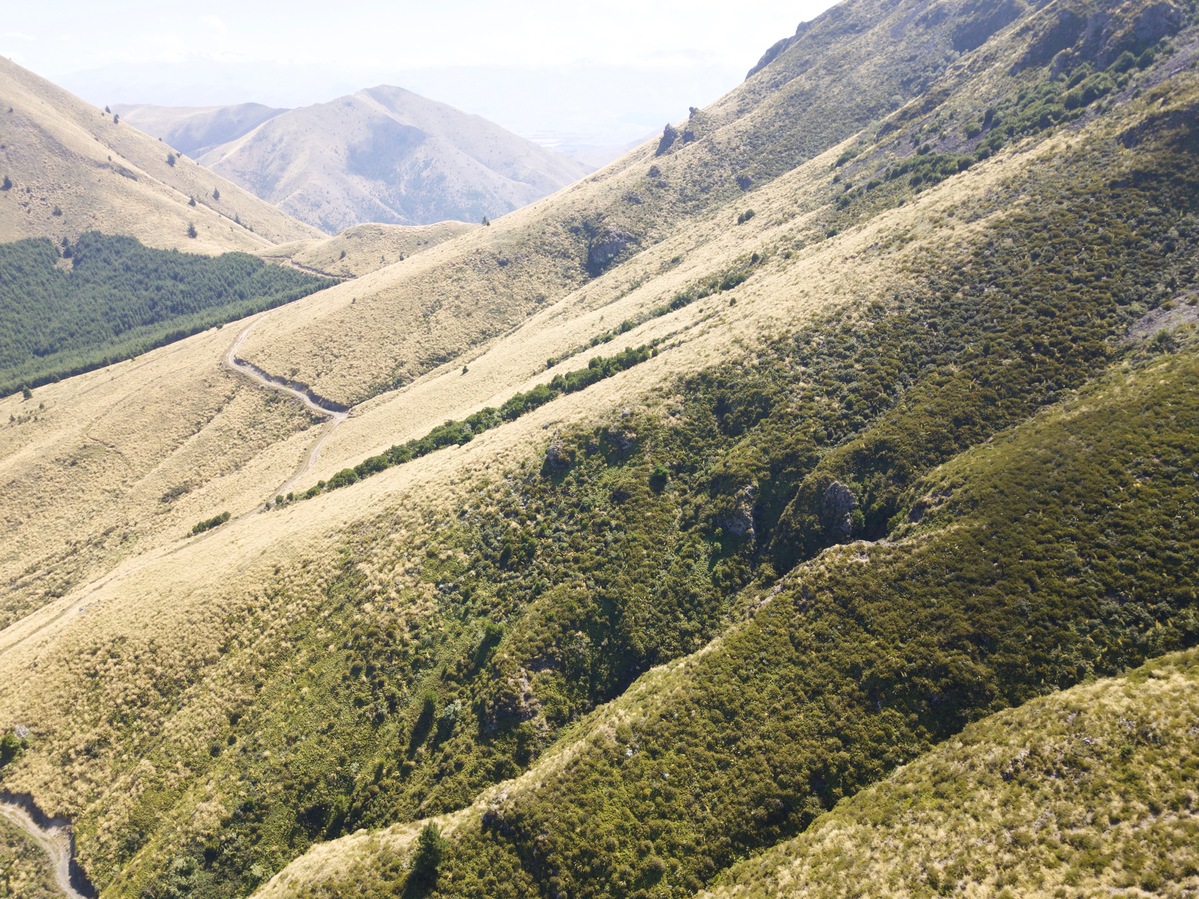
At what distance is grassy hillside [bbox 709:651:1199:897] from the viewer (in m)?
23.7

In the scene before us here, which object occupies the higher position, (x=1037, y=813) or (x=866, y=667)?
(x=866, y=667)

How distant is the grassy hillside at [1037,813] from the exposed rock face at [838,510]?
692 inches

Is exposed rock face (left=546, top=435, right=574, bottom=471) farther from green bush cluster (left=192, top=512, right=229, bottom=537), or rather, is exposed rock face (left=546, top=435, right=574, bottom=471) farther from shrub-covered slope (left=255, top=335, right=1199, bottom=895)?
green bush cluster (left=192, top=512, right=229, bottom=537)

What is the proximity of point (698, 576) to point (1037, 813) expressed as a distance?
2707cm

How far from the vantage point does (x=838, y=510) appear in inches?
1892

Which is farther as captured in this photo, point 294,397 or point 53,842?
point 294,397

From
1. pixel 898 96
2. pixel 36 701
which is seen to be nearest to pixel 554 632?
pixel 36 701

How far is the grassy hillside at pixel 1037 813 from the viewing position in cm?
2367

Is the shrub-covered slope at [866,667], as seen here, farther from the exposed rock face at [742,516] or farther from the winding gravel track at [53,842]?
the winding gravel track at [53,842]

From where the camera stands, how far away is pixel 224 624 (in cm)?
5806

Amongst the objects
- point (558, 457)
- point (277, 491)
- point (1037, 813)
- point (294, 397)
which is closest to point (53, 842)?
point (558, 457)

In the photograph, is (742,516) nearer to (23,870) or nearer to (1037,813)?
(1037,813)

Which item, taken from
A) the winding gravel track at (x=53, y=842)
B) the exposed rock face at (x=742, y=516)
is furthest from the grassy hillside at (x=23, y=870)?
the exposed rock face at (x=742, y=516)

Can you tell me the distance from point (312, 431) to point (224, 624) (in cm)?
6845
